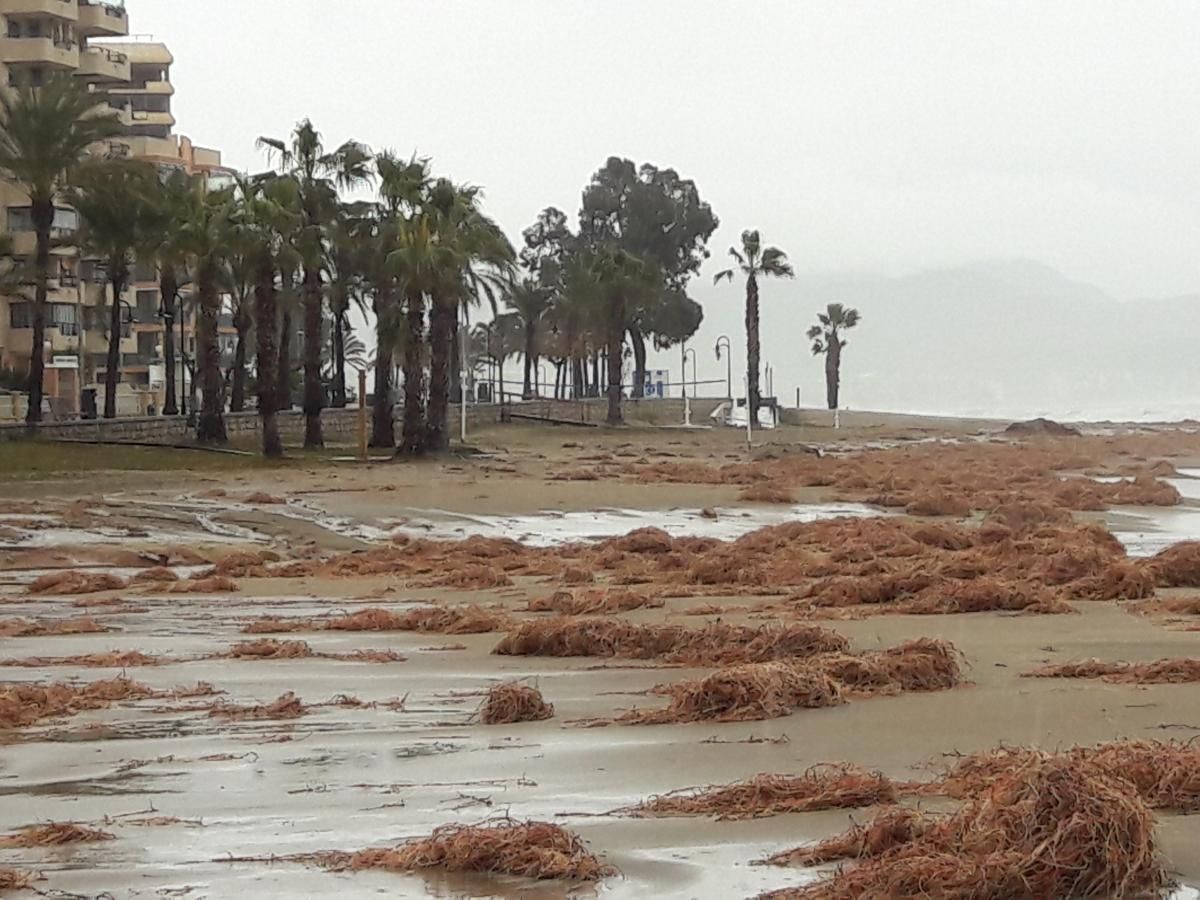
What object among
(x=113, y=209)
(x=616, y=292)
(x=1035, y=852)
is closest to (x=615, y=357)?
(x=616, y=292)

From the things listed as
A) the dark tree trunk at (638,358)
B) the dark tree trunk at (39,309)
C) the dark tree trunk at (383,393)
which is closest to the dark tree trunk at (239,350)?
the dark tree trunk at (383,393)

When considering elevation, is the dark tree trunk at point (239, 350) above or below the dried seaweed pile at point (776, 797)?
above

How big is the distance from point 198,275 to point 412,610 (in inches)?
1407

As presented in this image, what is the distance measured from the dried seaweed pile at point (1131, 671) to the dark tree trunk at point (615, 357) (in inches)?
2388

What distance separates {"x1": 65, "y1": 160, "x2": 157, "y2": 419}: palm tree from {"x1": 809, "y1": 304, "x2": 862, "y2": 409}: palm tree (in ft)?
210

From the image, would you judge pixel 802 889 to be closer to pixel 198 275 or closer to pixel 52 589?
pixel 52 589

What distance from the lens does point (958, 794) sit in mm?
6645

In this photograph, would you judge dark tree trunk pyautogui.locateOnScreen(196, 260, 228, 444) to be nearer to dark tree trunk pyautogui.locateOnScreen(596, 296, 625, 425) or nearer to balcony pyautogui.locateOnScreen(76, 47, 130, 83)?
dark tree trunk pyautogui.locateOnScreen(596, 296, 625, 425)

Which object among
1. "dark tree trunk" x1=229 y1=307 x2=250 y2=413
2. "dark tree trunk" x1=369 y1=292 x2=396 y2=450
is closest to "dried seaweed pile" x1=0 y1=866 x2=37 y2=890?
"dark tree trunk" x1=369 y1=292 x2=396 y2=450

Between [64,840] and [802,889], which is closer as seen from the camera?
[802,889]

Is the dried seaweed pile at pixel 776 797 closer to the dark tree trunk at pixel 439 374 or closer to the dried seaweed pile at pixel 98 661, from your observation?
the dried seaweed pile at pixel 98 661

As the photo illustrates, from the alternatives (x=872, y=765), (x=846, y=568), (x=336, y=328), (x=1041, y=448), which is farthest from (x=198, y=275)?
(x=872, y=765)

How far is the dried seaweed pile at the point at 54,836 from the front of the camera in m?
6.46

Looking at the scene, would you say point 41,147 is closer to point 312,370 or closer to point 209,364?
point 209,364
